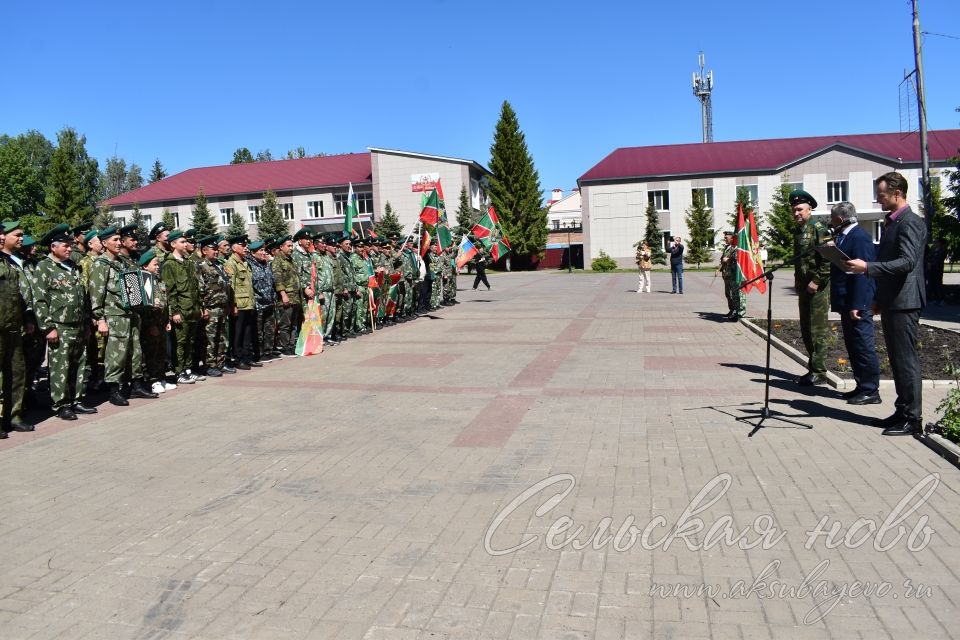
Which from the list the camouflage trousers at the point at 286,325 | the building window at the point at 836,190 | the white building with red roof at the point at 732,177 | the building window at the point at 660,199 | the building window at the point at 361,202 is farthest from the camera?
the building window at the point at 361,202

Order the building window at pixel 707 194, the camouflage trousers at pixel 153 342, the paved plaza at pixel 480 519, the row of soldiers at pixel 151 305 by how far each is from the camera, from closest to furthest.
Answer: the paved plaza at pixel 480 519
the row of soldiers at pixel 151 305
the camouflage trousers at pixel 153 342
the building window at pixel 707 194

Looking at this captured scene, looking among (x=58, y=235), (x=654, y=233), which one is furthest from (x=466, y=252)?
(x=654, y=233)

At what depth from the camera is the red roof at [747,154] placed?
188 ft

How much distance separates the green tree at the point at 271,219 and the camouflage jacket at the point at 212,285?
51.1 m

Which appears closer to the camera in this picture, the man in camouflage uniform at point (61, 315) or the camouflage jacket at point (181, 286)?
the man in camouflage uniform at point (61, 315)

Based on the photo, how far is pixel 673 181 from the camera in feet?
192

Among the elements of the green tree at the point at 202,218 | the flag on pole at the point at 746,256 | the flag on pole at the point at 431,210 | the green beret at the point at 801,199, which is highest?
the green tree at the point at 202,218

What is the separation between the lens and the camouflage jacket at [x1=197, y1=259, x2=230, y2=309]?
10477mm

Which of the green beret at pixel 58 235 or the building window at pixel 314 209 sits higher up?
the building window at pixel 314 209

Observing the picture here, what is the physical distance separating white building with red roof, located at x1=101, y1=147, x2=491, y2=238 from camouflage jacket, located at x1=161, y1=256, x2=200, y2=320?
158ft

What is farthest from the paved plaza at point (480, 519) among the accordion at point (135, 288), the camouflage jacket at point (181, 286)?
the camouflage jacket at point (181, 286)

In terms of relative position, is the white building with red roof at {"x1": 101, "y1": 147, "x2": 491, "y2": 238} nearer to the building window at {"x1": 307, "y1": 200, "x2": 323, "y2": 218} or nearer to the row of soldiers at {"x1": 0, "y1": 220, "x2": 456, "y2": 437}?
the building window at {"x1": 307, "y1": 200, "x2": 323, "y2": 218}

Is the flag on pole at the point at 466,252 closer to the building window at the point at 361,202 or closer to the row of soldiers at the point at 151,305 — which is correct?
the row of soldiers at the point at 151,305

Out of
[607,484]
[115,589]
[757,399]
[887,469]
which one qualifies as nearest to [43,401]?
[115,589]
